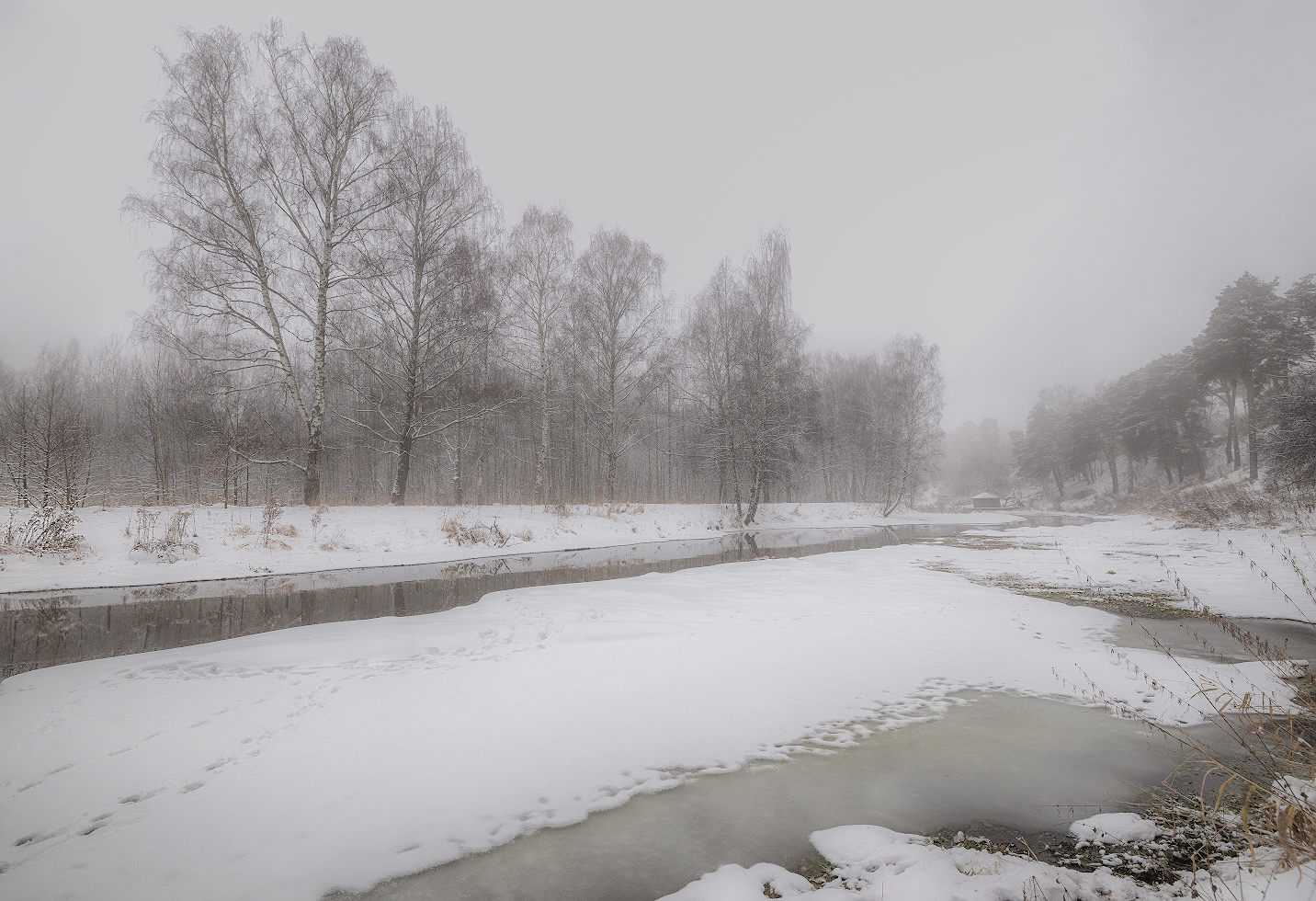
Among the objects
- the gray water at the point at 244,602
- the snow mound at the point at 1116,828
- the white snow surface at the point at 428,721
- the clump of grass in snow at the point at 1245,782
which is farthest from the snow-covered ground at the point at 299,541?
the clump of grass in snow at the point at 1245,782

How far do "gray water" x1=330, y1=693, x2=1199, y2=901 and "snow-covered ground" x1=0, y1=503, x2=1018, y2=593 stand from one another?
36.5 feet

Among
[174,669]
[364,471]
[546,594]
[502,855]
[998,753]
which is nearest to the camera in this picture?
[502,855]

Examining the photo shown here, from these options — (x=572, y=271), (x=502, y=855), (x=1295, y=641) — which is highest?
(x=572, y=271)

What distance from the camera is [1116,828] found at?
2.51 m

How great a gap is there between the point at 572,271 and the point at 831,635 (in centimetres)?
1930

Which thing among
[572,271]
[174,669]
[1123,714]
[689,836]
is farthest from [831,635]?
[572,271]

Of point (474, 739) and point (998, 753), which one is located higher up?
point (474, 739)

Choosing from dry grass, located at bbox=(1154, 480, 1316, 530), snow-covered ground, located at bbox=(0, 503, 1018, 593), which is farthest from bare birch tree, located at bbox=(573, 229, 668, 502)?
dry grass, located at bbox=(1154, 480, 1316, 530)

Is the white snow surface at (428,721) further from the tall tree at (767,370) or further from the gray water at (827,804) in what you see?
the tall tree at (767,370)

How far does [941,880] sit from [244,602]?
9889 millimetres

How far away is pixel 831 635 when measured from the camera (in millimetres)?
6070

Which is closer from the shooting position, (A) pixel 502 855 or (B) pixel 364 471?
(A) pixel 502 855

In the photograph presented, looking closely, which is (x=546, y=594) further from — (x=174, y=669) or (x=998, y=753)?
(x=998, y=753)

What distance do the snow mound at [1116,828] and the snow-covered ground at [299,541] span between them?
1303 cm
